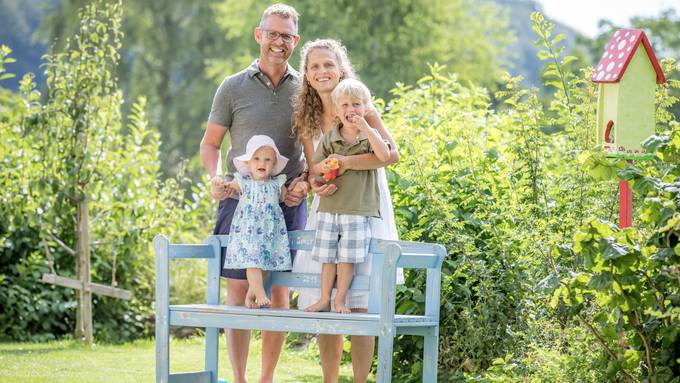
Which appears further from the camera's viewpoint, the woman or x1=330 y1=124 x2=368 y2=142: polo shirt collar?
the woman

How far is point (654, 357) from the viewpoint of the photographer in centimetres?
390

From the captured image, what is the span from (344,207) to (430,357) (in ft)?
2.50

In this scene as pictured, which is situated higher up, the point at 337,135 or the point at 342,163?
the point at 337,135

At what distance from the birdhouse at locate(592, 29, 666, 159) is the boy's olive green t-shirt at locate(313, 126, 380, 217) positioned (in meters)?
1.04

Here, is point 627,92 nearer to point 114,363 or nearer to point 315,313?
point 315,313

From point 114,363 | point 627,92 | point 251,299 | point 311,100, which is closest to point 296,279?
point 251,299

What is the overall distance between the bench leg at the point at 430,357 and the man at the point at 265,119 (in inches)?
31.3

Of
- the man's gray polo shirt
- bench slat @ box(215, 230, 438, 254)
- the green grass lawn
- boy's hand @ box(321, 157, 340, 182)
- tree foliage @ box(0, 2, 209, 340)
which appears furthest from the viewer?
tree foliage @ box(0, 2, 209, 340)

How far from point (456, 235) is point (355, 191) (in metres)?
1.01

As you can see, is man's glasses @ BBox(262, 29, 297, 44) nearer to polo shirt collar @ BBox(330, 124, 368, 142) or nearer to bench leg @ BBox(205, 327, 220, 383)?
polo shirt collar @ BBox(330, 124, 368, 142)

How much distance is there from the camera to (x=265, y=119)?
4.70 m

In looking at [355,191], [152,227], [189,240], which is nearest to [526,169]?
[355,191]

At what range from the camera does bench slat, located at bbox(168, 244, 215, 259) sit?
186 inches

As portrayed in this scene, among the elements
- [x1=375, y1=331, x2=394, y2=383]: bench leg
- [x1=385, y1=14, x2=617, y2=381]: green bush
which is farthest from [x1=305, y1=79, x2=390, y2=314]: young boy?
[x1=385, y1=14, x2=617, y2=381]: green bush
